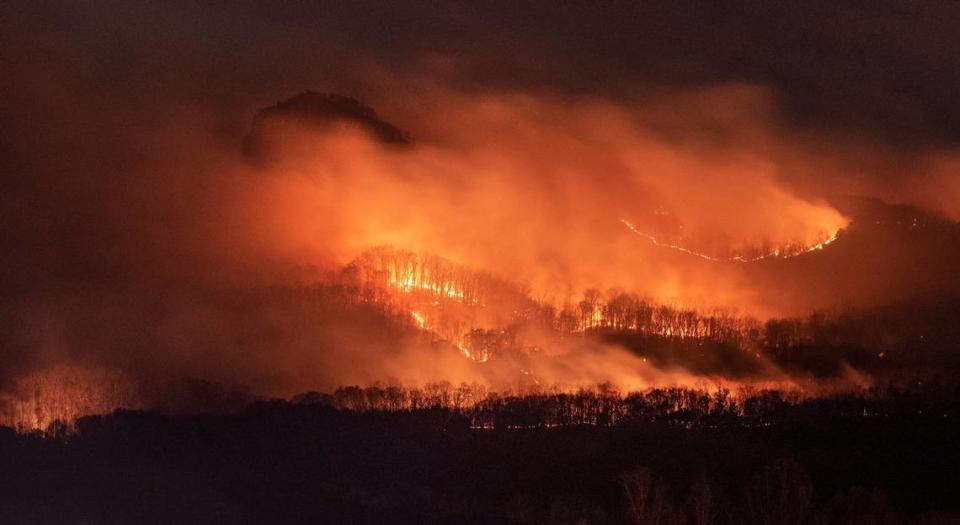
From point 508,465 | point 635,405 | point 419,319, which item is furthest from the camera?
point 419,319

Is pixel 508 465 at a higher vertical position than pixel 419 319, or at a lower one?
lower

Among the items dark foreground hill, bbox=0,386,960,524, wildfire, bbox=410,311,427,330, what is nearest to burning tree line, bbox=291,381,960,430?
dark foreground hill, bbox=0,386,960,524

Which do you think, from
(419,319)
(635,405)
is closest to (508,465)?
(635,405)

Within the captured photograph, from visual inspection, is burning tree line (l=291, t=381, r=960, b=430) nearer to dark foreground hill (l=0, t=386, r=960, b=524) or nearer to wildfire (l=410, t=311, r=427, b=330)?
dark foreground hill (l=0, t=386, r=960, b=524)

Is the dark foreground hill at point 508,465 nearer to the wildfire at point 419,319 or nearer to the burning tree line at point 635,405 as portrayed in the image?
the burning tree line at point 635,405

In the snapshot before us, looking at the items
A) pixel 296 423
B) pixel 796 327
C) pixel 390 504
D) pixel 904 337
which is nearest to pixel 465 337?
pixel 296 423

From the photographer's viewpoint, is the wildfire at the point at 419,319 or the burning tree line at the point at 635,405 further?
the wildfire at the point at 419,319

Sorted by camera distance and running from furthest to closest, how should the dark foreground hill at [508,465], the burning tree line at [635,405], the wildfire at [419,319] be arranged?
the wildfire at [419,319]
the burning tree line at [635,405]
the dark foreground hill at [508,465]

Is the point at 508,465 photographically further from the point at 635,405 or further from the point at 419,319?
the point at 419,319

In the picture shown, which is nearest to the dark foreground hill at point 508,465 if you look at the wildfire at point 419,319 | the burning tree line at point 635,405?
the burning tree line at point 635,405

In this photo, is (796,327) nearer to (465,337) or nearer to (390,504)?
(465,337)

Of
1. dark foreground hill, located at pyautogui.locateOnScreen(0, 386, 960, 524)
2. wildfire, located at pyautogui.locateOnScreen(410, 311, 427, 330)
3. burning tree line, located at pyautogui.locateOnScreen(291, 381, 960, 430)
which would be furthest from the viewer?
wildfire, located at pyautogui.locateOnScreen(410, 311, 427, 330)
